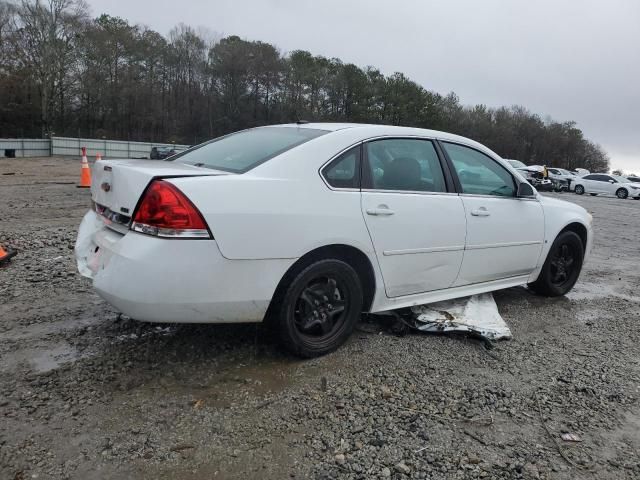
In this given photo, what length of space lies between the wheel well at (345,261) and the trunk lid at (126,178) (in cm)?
71

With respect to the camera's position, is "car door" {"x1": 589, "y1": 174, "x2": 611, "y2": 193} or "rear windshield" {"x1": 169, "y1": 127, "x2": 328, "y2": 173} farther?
"car door" {"x1": 589, "y1": 174, "x2": 611, "y2": 193}

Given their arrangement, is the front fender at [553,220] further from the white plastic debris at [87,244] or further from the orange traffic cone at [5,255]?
the orange traffic cone at [5,255]

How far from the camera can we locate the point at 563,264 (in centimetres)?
509

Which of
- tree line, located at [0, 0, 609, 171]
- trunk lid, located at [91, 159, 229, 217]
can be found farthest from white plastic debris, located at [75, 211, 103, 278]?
tree line, located at [0, 0, 609, 171]

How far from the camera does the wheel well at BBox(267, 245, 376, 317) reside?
3051 mm

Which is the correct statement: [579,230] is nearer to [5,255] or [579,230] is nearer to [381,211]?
[381,211]

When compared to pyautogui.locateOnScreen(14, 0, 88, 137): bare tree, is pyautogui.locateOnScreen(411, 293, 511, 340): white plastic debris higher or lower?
lower

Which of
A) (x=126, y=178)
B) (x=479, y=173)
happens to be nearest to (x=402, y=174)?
(x=479, y=173)

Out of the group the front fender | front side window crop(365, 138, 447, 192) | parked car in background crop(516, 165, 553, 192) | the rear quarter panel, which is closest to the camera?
the rear quarter panel

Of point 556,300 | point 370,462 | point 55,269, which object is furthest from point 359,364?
point 55,269

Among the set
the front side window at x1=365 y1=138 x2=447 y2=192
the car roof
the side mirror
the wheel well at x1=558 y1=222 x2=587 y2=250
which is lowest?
the wheel well at x1=558 y1=222 x2=587 y2=250

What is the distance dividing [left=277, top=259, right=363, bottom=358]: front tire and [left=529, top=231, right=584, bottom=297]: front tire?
2.45 m

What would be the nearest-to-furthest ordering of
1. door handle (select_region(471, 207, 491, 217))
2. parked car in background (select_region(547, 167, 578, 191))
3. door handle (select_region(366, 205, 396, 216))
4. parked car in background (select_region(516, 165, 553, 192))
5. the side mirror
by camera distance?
door handle (select_region(366, 205, 396, 216))
door handle (select_region(471, 207, 491, 217))
the side mirror
parked car in background (select_region(516, 165, 553, 192))
parked car in background (select_region(547, 167, 578, 191))

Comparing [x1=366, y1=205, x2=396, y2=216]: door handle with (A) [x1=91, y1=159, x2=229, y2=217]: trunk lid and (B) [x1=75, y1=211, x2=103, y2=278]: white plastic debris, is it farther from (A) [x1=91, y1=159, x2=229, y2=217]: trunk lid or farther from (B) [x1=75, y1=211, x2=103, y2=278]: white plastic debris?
(B) [x1=75, y1=211, x2=103, y2=278]: white plastic debris
